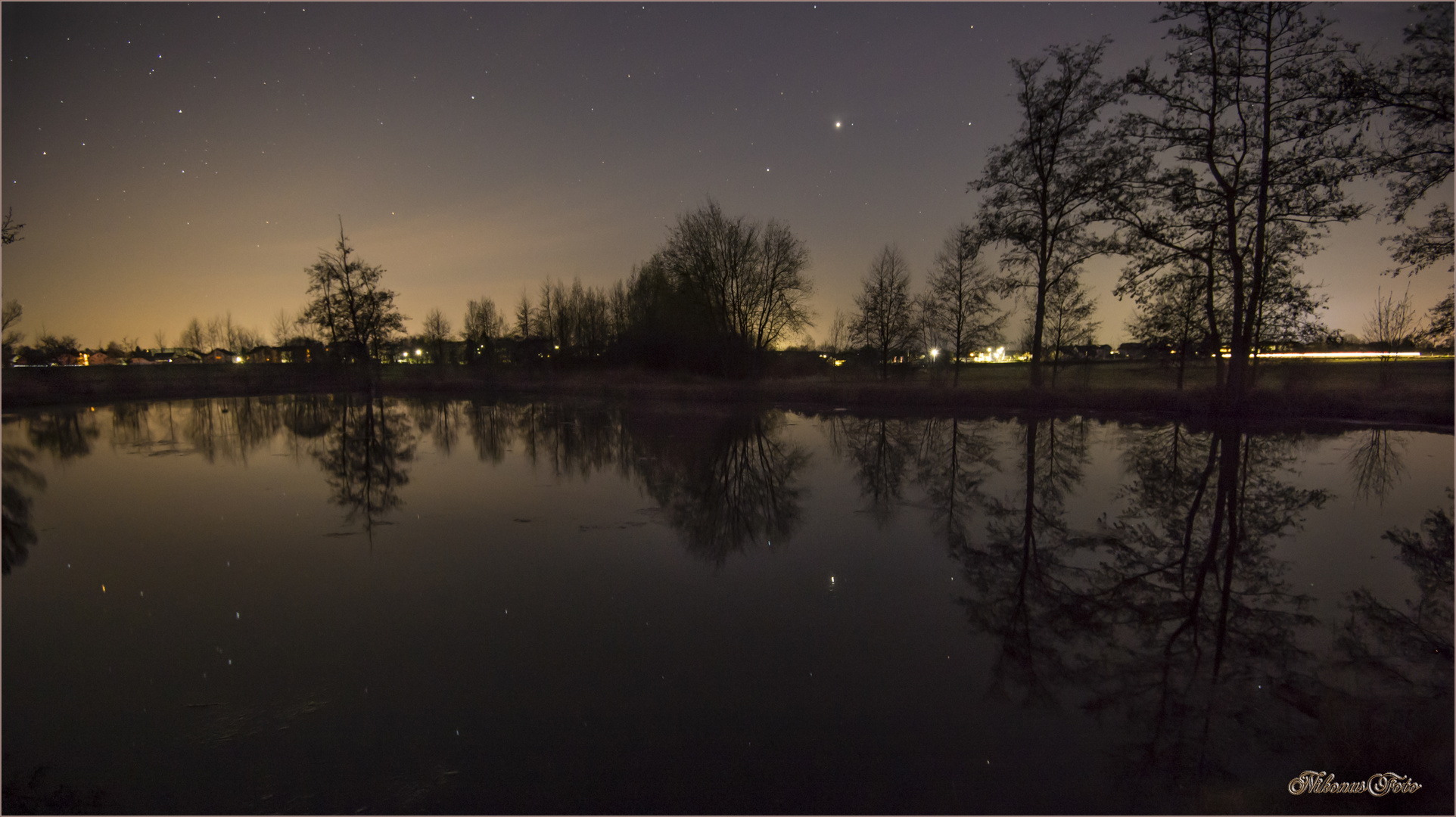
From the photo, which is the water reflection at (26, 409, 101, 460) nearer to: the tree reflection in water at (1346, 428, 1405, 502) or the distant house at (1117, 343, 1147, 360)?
the tree reflection in water at (1346, 428, 1405, 502)

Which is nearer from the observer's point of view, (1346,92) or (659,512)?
(659,512)

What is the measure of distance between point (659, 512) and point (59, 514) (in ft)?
27.2

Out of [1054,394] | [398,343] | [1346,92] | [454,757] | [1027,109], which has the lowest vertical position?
[454,757]

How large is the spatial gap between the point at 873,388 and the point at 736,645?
70.3ft

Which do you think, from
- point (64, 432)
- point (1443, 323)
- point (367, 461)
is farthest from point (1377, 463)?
point (64, 432)

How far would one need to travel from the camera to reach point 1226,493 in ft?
27.8

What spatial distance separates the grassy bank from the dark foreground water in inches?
344

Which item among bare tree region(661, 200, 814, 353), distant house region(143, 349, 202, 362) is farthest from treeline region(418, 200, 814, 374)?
distant house region(143, 349, 202, 362)

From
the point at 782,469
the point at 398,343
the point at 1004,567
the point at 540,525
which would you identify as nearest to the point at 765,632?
the point at 1004,567

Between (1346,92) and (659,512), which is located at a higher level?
(1346,92)

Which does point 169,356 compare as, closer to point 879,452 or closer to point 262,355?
point 262,355

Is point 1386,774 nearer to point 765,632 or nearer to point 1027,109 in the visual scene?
point 765,632

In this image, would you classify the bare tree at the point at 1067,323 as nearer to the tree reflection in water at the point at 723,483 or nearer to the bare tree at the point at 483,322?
the tree reflection in water at the point at 723,483

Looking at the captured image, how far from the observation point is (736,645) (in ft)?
14.2
